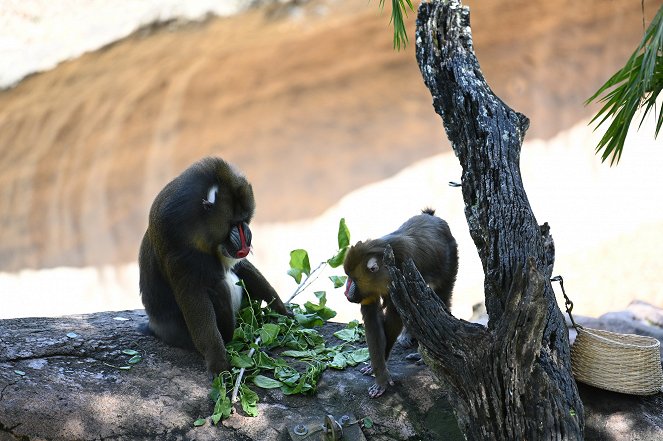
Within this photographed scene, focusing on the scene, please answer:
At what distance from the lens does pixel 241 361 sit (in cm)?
466

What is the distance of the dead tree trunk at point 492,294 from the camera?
3.58 metres

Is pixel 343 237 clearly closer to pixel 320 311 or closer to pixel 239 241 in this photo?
pixel 320 311

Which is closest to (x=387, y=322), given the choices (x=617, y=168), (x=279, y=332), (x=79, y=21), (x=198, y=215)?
(x=279, y=332)

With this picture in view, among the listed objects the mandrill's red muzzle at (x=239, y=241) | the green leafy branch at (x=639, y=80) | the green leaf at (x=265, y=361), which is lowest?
the green leaf at (x=265, y=361)

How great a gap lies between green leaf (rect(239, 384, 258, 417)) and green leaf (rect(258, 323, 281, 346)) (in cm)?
50

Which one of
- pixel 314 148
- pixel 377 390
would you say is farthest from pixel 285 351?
pixel 314 148

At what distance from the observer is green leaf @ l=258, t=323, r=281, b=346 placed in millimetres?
4953

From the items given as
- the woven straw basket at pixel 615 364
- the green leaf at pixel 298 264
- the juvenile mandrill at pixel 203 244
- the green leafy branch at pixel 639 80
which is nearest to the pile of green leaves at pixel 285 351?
the green leaf at pixel 298 264

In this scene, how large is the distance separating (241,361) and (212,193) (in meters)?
0.98

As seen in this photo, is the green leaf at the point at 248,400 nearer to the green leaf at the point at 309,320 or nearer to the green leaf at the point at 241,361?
the green leaf at the point at 241,361

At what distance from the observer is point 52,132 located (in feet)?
32.8

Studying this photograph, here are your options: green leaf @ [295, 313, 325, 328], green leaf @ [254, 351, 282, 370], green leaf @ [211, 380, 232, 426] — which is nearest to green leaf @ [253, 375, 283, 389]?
green leaf @ [254, 351, 282, 370]

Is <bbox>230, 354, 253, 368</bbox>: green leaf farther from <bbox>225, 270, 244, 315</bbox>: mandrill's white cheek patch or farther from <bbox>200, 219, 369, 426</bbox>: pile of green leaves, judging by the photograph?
<bbox>225, 270, 244, 315</bbox>: mandrill's white cheek patch

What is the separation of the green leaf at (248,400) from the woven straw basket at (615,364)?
170 cm
